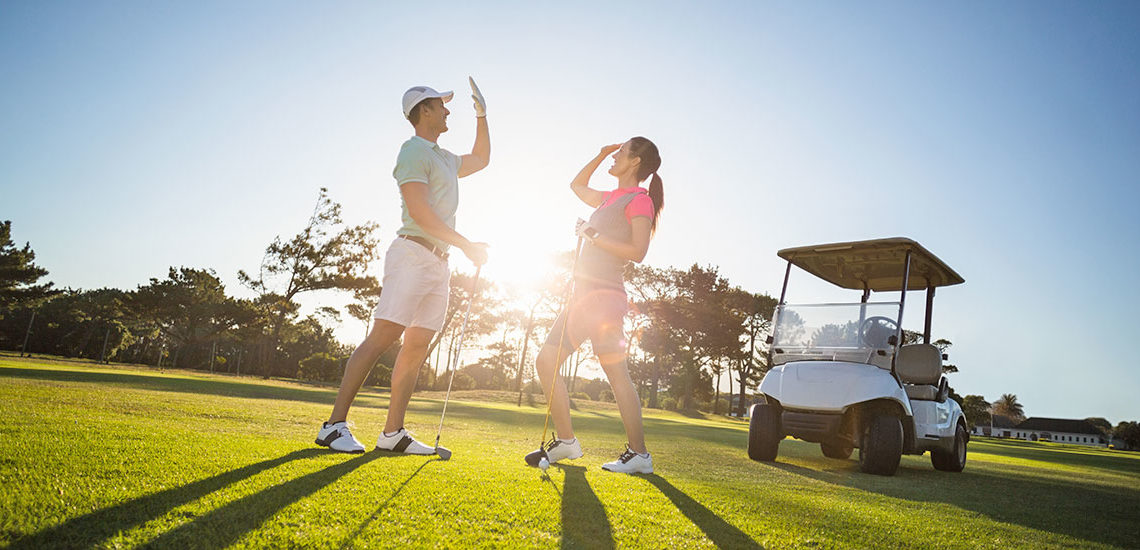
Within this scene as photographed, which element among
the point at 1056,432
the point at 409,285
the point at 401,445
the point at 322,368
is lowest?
the point at 322,368

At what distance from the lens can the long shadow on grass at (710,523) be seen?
2090 millimetres

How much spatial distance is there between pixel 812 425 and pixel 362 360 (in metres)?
4.61

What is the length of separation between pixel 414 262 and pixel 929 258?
6.78 m

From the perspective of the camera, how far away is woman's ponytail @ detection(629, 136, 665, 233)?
14.6ft

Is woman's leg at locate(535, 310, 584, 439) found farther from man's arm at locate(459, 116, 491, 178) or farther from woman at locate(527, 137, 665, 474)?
man's arm at locate(459, 116, 491, 178)

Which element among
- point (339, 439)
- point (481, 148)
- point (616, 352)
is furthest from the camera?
point (481, 148)

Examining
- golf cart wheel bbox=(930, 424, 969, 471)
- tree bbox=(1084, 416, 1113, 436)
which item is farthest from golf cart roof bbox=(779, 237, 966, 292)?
tree bbox=(1084, 416, 1113, 436)

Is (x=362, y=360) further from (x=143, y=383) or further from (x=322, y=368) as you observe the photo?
(x=322, y=368)

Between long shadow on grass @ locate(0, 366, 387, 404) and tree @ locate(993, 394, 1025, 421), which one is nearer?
long shadow on grass @ locate(0, 366, 387, 404)

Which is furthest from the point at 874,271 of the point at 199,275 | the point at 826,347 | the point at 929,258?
the point at 199,275

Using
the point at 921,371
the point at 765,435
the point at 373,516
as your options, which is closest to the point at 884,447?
the point at 765,435

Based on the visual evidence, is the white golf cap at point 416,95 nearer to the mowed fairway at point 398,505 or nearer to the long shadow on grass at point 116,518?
the mowed fairway at point 398,505

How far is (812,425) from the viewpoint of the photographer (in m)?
6.05

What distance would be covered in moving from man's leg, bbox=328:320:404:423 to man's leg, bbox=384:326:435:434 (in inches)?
6.4
